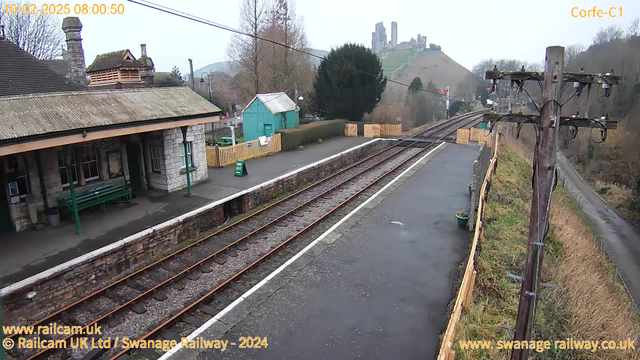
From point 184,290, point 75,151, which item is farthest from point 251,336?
point 75,151

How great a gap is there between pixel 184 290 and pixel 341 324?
3.99m

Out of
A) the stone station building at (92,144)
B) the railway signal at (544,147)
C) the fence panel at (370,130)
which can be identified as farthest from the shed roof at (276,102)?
the railway signal at (544,147)

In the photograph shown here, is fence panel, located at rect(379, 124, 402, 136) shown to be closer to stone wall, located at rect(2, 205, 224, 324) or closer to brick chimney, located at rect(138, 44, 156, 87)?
brick chimney, located at rect(138, 44, 156, 87)

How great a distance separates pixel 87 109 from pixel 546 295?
42.4 ft

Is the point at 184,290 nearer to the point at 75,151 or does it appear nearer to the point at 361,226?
the point at 361,226

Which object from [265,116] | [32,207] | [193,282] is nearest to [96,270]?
[193,282]

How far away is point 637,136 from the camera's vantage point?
93.6 ft

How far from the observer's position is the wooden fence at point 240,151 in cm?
1978

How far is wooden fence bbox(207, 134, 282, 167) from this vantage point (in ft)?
64.9

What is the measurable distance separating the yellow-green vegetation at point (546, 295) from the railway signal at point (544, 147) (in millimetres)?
963

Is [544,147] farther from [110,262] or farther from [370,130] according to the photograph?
[370,130]

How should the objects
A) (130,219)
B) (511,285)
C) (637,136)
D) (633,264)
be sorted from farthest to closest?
(637,136)
(633,264)
(130,219)
(511,285)

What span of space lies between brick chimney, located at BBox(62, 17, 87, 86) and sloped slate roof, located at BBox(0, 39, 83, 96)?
293cm

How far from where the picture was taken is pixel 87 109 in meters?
12.0
